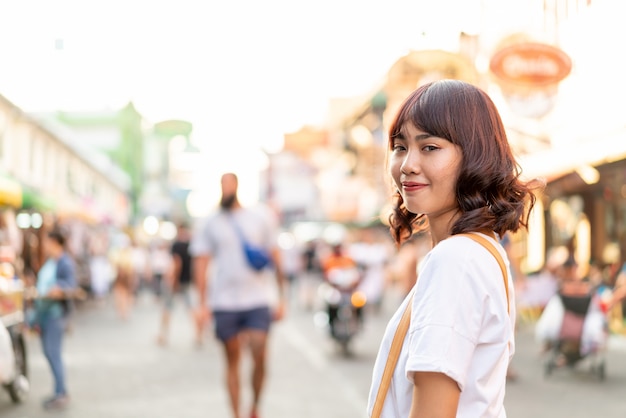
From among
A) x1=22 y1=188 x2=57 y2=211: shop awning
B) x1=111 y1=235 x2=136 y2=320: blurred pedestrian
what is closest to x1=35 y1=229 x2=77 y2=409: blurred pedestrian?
x1=22 y1=188 x2=57 y2=211: shop awning

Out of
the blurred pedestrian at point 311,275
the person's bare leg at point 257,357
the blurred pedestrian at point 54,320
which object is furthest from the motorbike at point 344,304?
the blurred pedestrian at point 311,275

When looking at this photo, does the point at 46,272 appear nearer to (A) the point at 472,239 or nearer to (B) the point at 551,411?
(B) the point at 551,411

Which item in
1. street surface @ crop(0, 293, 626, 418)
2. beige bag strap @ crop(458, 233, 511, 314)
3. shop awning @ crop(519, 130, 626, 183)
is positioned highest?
shop awning @ crop(519, 130, 626, 183)

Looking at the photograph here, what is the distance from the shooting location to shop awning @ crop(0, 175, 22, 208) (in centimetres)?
1505

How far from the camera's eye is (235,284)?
6.39 metres

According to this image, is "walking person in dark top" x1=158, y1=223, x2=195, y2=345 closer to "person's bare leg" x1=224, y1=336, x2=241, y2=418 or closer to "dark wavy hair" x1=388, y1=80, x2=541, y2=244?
"person's bare leg" x1=224, y1=336, x2=241, y2=418

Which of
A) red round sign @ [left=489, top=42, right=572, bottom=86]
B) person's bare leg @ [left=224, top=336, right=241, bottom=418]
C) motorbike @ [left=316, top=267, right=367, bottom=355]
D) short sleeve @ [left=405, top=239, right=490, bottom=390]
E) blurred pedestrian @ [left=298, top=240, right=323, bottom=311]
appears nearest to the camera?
short sleeve @ [left=405, top=239, right=490, bottom=390]

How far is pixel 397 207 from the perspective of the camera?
7.73 feet

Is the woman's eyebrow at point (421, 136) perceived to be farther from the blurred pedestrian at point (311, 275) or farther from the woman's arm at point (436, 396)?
the blurred pedestrian at point (311, 275)

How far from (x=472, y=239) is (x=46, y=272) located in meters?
6.88

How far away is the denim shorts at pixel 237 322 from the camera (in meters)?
6.32

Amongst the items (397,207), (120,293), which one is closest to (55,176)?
(120,293)

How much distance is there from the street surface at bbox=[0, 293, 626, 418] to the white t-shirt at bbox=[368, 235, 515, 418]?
18.5ft

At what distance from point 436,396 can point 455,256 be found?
0.27 m
